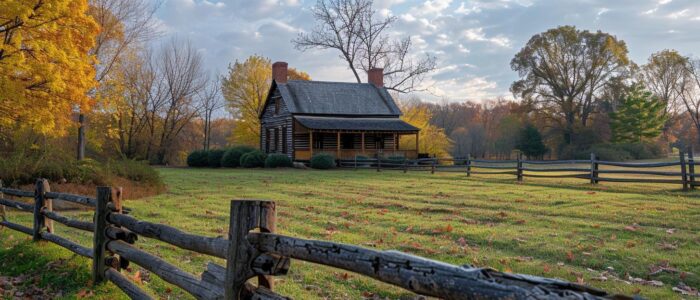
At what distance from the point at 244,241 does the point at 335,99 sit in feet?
127

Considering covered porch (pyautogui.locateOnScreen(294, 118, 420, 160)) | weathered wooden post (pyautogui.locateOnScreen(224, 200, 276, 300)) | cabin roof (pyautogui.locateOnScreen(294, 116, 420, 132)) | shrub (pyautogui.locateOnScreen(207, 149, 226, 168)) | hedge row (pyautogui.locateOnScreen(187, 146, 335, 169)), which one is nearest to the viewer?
weathered wooden post (pyautogui.locateOnScreen(224, 200, 276, 300))

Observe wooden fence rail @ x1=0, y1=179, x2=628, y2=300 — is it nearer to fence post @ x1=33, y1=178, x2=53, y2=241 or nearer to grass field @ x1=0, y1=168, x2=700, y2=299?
grass field @ x1=0, y1=168, x2=700, y2=299

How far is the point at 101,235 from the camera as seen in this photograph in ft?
20.4

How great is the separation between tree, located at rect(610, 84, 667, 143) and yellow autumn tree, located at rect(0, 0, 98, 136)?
5151 centimetres

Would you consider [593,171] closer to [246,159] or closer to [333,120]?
[333,120]

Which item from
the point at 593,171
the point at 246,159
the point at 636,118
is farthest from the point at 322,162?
the point at 636,118

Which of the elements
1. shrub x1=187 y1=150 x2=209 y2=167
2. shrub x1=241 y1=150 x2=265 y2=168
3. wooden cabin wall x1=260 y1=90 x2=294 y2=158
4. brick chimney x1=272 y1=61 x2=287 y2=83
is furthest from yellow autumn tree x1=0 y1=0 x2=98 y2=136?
brick chimney x1=272 y1=61 x2=287 y2=83

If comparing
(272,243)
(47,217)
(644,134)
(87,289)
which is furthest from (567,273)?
(644,134)

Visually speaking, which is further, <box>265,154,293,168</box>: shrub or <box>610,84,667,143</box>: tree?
<box>610,84,667,143</box>: tree

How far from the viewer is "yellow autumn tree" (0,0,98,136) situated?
13.2m

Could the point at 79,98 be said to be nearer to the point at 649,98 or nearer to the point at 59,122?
the point at 59,122

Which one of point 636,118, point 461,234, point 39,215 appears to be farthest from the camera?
point 636,118

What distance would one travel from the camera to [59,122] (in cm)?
1694

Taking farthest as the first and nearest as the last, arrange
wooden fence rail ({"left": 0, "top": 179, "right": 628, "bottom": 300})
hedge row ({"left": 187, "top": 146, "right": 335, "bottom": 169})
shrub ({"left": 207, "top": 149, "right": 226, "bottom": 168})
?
shrub ({"left": 207, "top": 149, "right": 226, "bottom": 168})
hedge row ({"left": 187, "top": 146, "right": 335, "bottom": 169})
wooden fence rail ({"left": 0, "top": 179, "right": 628, "bottom": 300})
